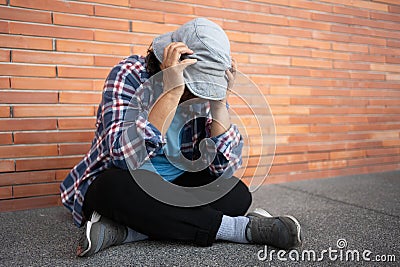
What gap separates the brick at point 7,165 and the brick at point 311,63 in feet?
4.39

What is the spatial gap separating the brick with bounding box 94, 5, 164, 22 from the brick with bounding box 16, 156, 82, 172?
57cm

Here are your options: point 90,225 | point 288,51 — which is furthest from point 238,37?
point 90,225

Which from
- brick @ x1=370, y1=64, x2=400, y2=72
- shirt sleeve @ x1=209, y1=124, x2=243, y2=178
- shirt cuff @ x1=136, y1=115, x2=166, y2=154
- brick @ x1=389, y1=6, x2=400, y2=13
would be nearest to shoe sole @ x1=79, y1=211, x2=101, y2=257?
shirt cuff @ x1=136, y1=115, x2=166, y2=154

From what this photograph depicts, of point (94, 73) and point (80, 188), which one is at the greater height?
point (94, 73)

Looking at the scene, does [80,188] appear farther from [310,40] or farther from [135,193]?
[310,40]

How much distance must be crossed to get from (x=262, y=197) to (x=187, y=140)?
638 mm

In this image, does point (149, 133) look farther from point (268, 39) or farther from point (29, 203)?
point (268, 39)

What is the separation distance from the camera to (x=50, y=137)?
1559 millimetres

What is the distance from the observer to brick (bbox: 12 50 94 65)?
1.49 metres

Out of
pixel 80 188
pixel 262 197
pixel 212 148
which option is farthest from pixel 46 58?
pixel 262 197

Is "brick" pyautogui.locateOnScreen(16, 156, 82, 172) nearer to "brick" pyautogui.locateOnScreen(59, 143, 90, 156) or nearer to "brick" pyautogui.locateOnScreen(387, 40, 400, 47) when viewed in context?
"brick" pyautogui.locateOnScreen(59, 143, 90, 156)

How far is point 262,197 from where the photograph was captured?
172 cm

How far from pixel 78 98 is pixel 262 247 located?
3.06ft

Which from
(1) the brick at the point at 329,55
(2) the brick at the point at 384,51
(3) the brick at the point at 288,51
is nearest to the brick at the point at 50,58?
(3) the brick at the point at 288,51
